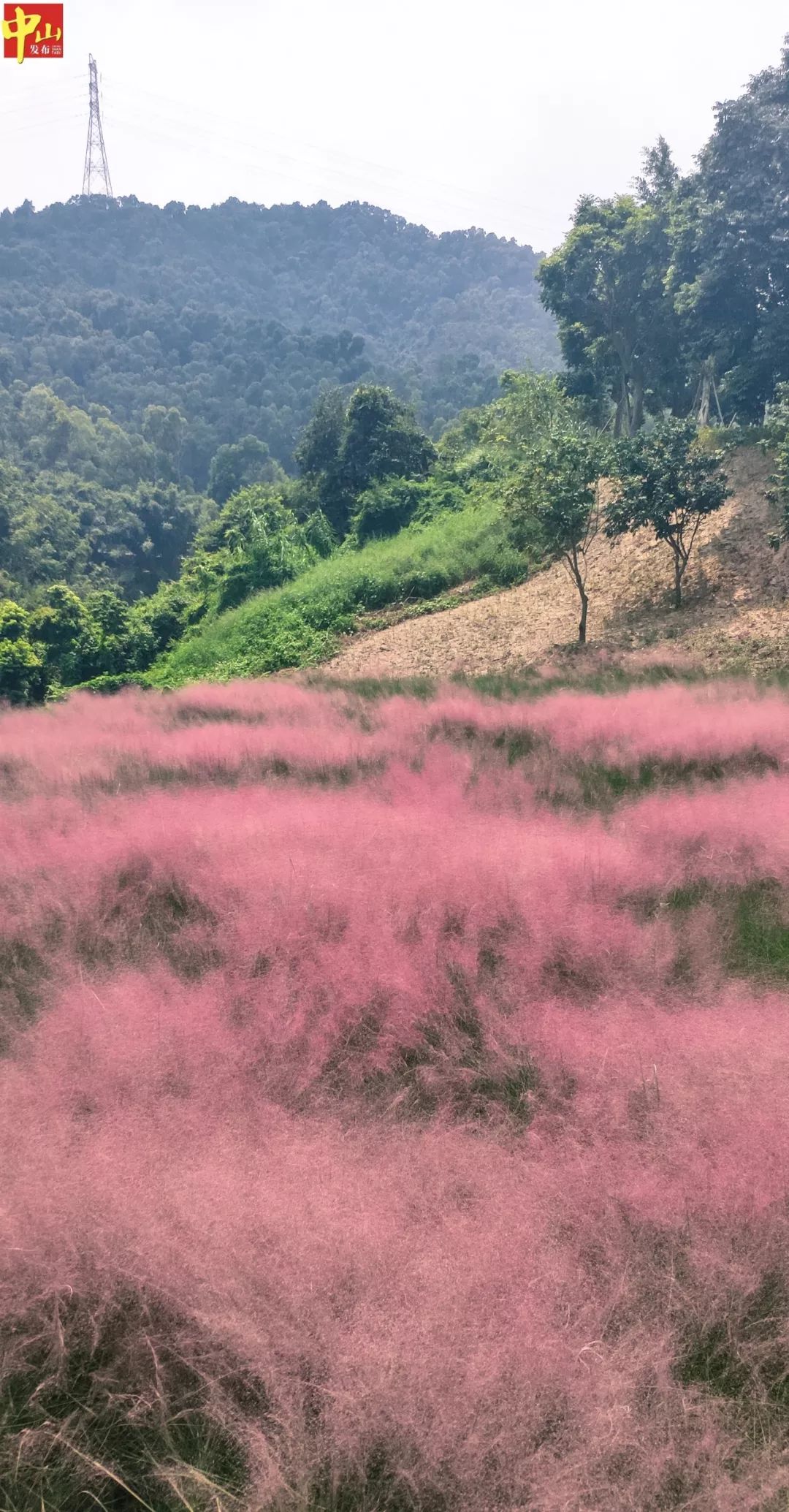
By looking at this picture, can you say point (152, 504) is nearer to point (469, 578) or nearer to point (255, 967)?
point (469, 578)

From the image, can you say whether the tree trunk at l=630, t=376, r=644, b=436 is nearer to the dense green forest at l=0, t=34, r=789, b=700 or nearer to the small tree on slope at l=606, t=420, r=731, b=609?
the dense green forest at l=0, t=34, r=789, b=700

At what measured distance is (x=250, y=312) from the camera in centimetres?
13538

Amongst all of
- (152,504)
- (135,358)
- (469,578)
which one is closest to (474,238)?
(135,358)

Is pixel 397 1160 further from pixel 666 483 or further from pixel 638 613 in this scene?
pixel 638 613

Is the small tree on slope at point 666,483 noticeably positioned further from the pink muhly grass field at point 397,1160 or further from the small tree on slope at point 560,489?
the pink muhly grass field at point 397,1160

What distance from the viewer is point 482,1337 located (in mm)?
2205

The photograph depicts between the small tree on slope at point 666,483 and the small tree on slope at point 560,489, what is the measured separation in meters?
0.59

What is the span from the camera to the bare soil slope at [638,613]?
14836 millimetres

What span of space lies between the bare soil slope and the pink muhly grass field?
9.84m

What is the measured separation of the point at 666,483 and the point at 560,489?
6.93ft

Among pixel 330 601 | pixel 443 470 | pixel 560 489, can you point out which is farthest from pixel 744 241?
pixel 330 601

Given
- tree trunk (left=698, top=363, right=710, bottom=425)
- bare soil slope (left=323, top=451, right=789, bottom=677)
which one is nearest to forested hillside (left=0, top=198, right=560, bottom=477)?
tree trunk (left=698, top=363, right=710, bottom=425)

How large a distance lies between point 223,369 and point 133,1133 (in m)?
104

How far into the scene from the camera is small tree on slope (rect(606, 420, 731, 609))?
15359 mm
